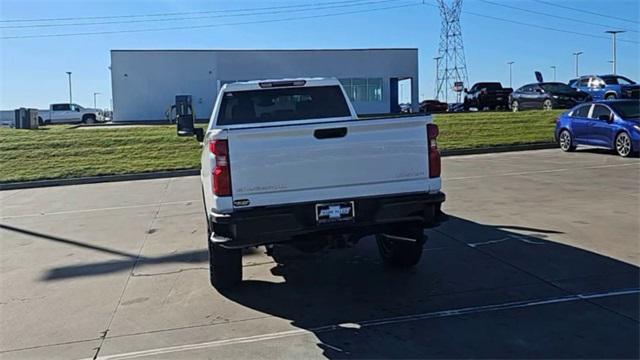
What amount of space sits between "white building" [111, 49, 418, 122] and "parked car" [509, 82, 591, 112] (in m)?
17.7

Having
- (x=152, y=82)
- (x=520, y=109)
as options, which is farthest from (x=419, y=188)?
(x=152, y=82)

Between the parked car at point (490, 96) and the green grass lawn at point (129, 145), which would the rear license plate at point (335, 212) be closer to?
the green grass lawn at point (129, 145)

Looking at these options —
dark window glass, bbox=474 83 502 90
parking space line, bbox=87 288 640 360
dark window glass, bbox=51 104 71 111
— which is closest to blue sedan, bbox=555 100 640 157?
parking space line, bbox=87 288 640 360

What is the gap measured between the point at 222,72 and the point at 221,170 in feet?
138

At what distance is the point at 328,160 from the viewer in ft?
16.9

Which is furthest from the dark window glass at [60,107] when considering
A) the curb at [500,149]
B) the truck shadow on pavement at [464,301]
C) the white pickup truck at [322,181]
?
the white pickup truck at [322,181]

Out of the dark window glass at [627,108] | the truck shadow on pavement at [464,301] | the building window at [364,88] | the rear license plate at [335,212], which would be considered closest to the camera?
the truck shadow on pavement at [464,301]

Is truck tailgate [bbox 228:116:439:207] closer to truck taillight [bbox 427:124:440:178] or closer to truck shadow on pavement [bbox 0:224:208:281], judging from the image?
truck taillight [bbox 427:124:440:178]

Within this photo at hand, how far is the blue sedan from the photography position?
1627 centimetres

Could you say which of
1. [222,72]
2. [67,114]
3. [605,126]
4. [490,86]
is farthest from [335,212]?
[67,114]

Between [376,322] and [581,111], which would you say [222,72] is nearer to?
[581,111]

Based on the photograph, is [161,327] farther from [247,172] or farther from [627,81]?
[627,81]

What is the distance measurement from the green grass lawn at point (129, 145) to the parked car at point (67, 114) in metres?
19.5

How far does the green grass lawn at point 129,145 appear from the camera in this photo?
62.2 feet
